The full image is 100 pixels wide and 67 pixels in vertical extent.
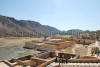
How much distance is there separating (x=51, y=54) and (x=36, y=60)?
4705 millimetres

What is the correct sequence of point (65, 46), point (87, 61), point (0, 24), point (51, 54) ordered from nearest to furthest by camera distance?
point (87, 61) → point (51, 54) → point (65, 46) → point (0, 24)

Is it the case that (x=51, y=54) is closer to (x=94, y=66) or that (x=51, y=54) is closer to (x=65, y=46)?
(x=94, y=66)

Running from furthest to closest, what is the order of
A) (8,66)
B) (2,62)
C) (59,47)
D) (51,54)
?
(59,47) < (51,54) < (2,62) < (8,66)

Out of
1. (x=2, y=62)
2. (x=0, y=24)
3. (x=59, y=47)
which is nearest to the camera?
(x=2, y=62)

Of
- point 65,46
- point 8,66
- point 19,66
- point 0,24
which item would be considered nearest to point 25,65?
point 19,66

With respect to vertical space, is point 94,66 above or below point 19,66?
above

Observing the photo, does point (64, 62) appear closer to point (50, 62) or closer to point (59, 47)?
point (50, 62)

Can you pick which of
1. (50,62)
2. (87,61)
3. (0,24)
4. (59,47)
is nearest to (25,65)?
(50,62)

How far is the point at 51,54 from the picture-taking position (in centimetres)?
1733

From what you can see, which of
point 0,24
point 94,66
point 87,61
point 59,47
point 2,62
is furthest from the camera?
point 0,24

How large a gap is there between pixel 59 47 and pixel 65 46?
13.1ft

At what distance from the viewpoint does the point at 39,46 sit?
3347cm

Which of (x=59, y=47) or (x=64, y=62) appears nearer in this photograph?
(x=64, y=62)

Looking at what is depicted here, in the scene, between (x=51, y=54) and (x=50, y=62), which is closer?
(x=50, y=62)
